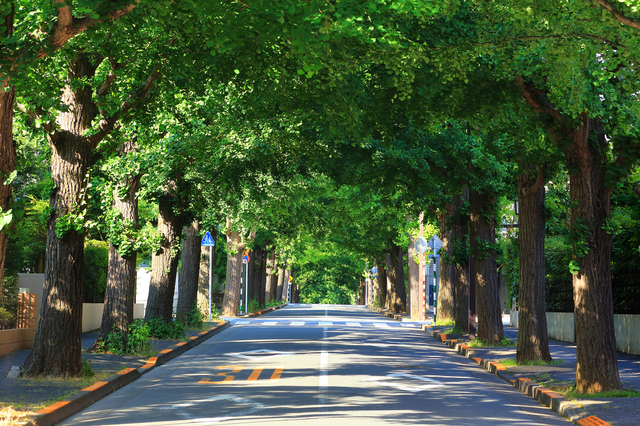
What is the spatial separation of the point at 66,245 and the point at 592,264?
29.7ft

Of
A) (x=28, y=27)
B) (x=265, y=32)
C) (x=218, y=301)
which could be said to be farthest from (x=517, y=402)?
(x=218, y=301)

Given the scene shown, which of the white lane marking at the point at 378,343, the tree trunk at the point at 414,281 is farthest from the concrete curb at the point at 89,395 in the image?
the tree trunk at the point at 414,281

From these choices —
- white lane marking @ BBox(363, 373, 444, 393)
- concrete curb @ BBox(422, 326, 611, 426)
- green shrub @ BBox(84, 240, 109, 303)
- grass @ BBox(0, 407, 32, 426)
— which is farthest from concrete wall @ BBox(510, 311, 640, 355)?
green shrub @ BBox(84, 240, 109, 303)

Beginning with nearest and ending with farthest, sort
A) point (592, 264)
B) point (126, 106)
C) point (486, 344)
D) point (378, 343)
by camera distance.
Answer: point (592, 264)
point (126, 106)
point (486, 344)
point (378, 343)

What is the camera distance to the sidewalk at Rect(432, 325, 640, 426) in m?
9.34

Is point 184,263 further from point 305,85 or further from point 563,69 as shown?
point 563,69

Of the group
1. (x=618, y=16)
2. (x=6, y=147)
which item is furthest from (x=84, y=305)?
(x=618, y=16)

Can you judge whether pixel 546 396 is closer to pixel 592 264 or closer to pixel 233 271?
pixel 592 264

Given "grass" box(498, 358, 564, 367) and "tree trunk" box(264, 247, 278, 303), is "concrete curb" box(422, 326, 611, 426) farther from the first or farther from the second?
"tree trunk" box(264, 247, 278, 303)

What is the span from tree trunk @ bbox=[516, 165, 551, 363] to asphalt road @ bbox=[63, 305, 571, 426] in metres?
1.37

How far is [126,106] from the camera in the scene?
1402 centimetres

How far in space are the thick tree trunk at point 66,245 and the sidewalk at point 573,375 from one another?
8274mm

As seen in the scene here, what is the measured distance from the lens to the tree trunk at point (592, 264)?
1138 cm

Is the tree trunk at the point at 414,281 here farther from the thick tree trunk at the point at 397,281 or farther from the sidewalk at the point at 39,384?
the sidewalk at the point at 39,384
